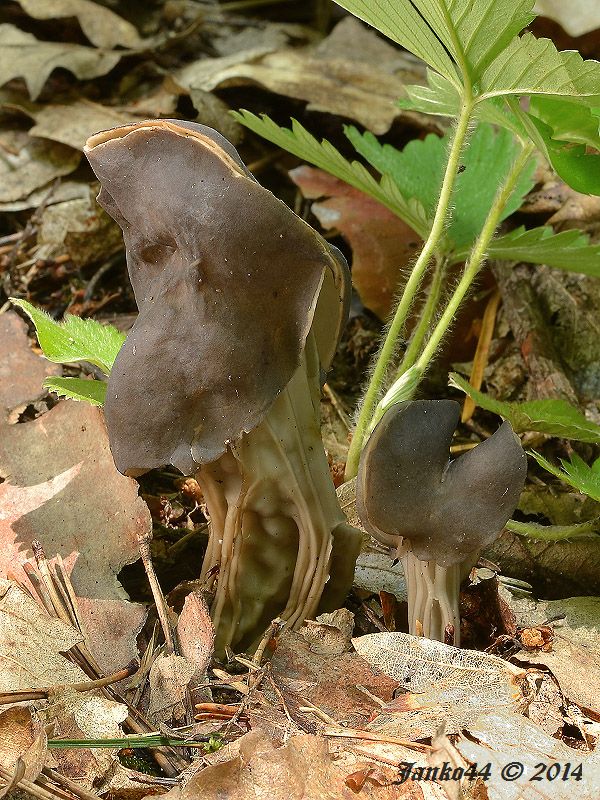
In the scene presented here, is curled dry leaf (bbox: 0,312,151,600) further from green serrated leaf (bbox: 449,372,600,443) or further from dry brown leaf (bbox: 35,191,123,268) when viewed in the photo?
dry brown leaf (bbox: 35,191,123,268)

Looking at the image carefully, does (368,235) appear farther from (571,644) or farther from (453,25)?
(571,644)

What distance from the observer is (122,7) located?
171 inches

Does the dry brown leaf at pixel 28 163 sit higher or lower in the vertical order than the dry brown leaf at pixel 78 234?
higher

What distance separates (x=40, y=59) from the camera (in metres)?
3.76

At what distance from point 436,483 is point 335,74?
290cm

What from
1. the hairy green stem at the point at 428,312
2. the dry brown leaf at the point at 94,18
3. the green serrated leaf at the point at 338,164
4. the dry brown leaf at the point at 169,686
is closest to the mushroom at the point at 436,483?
the dry brown leaf at the point at 169,686

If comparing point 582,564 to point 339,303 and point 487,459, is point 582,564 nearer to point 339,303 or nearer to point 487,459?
point 487,459

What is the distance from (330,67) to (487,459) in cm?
299

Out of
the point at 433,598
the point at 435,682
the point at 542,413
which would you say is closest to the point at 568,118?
the point at 542,413

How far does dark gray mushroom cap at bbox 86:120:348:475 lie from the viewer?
5.44 feet

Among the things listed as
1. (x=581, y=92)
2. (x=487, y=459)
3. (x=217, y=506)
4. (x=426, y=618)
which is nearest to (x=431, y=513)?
(x=487, y=459)

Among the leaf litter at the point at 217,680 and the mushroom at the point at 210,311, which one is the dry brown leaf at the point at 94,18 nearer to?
the leaf litter at the point at 217,680

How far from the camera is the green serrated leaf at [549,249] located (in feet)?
7.66

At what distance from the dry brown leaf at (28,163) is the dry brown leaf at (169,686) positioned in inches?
93.2
